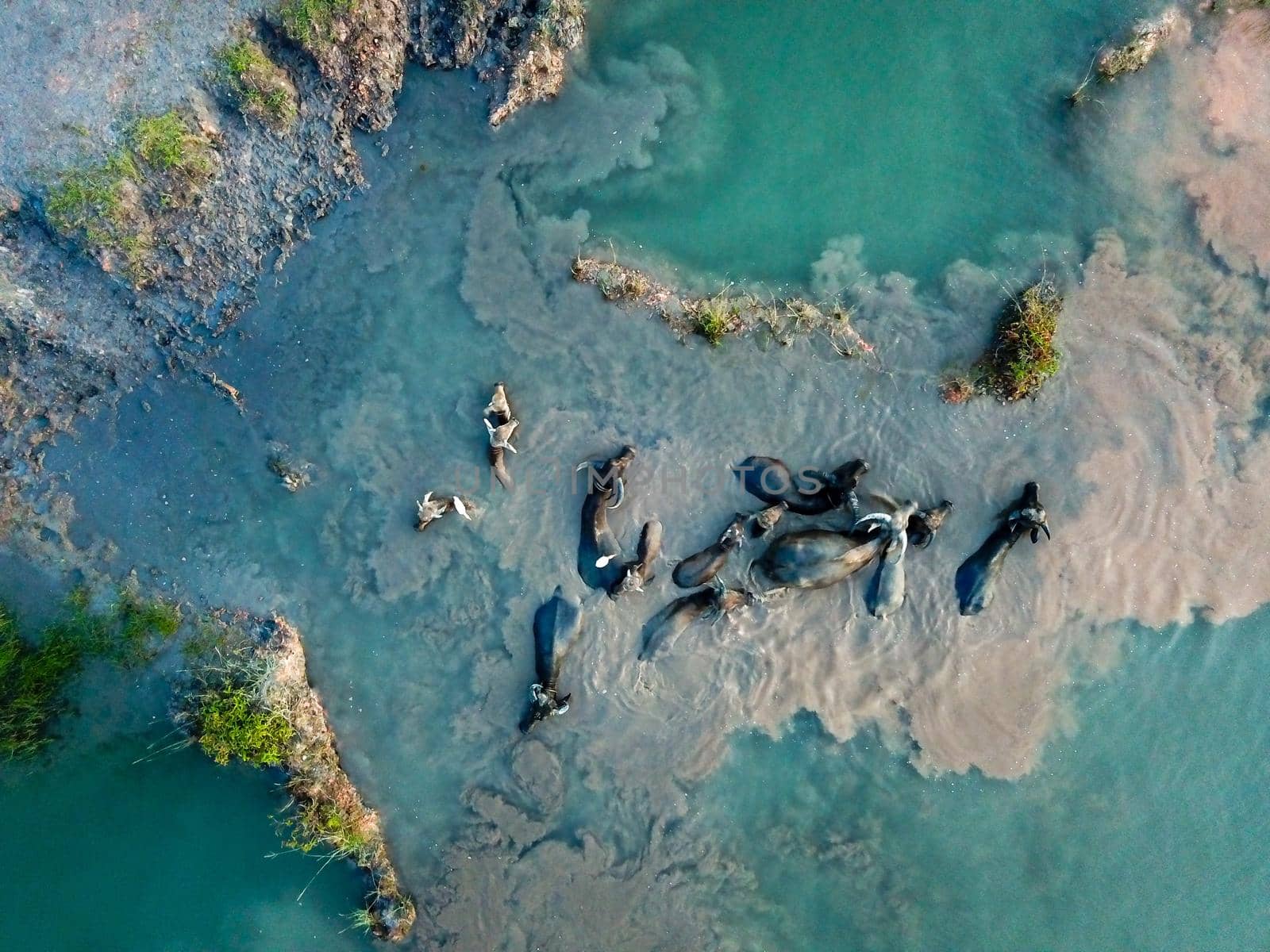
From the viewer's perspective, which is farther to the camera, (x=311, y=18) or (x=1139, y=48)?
(x=1139, y=48)

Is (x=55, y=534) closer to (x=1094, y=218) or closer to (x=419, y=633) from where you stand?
(x=419, y=633)

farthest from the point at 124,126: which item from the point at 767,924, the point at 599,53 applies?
the point at 767,924

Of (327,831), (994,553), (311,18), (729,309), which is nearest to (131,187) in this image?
(311,18)

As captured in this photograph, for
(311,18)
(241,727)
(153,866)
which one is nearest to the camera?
(311,18)

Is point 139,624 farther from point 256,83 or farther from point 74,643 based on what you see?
point 256,83

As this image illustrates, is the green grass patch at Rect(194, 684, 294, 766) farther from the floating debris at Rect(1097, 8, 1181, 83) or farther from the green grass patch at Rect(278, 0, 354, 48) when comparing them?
the floating debris at Rect(1097, 8, 1181, 83)

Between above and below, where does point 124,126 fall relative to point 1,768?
above

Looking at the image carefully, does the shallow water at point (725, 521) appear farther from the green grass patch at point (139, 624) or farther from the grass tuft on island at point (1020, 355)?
the green grass patch at point (139, 624)
